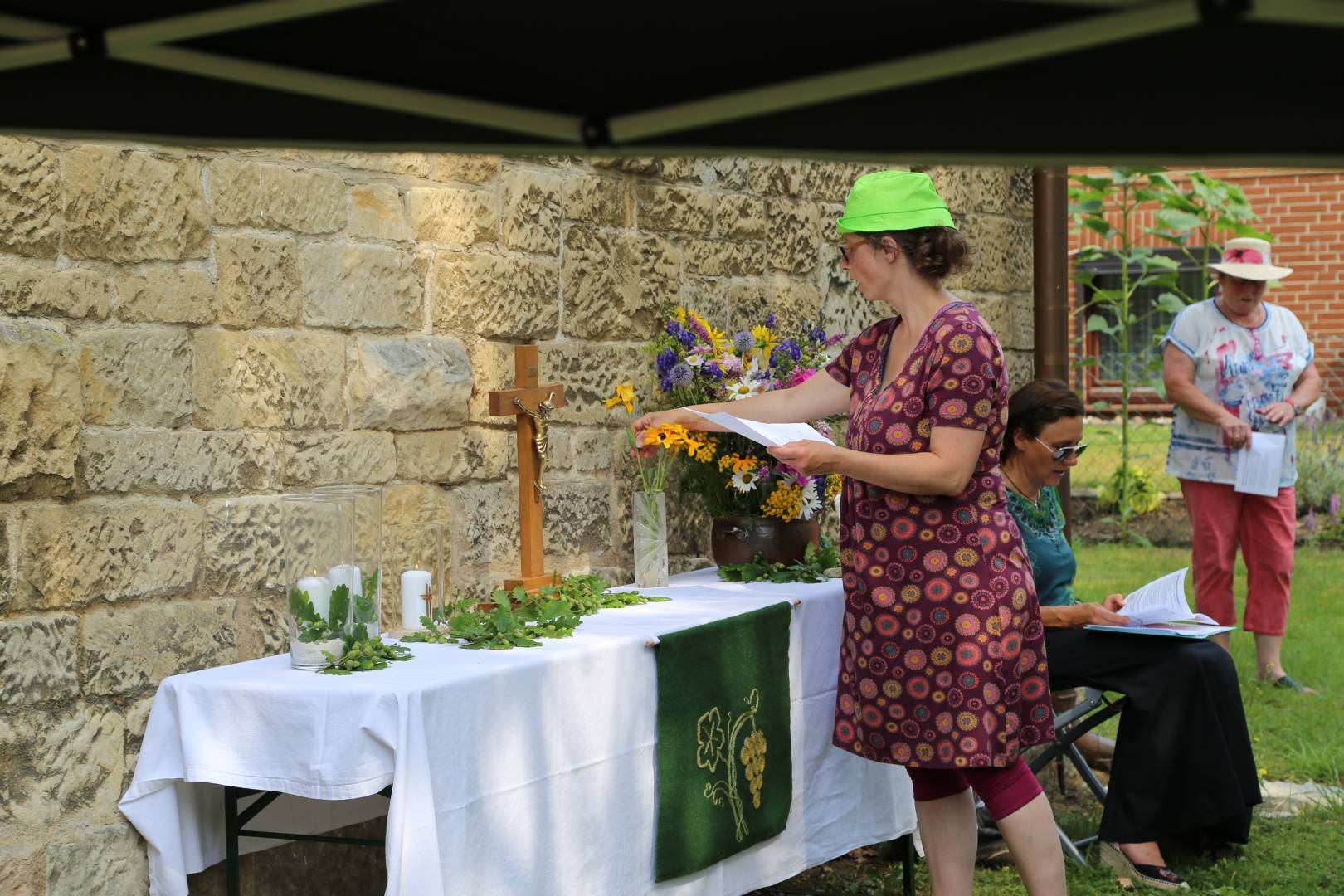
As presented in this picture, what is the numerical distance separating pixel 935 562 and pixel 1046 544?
95 cm

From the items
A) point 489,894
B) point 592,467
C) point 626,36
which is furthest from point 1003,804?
point 626,36

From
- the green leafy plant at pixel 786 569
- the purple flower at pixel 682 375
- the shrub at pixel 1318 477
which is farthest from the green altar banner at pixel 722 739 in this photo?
the shrub at pixel 1318 477

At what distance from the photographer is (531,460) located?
3.97m

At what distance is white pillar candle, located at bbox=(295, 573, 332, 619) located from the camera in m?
3.09

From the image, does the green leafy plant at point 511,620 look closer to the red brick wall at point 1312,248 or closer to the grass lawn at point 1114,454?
the grass lawn at point 1114,454

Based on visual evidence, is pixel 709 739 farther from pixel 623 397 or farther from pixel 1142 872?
pixel 1142 872

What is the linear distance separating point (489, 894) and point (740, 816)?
91 cm

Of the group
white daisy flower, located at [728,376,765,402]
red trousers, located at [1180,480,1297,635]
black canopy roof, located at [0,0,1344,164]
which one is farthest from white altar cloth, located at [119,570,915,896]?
red trousers, located at [1180,480,1297,635]

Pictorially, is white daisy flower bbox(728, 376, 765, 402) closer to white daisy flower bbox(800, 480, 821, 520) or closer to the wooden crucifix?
white daisy flower bbox(800, 480, 821, 520)

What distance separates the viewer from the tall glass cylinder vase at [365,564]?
10.4 feet

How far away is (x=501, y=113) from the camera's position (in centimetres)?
136

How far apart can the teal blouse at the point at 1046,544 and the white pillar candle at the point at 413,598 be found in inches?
61.5

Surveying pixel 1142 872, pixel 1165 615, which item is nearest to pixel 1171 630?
pixel 1165 615

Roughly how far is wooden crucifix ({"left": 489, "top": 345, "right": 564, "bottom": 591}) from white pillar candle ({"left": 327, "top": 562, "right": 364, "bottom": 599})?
799 millimetres
